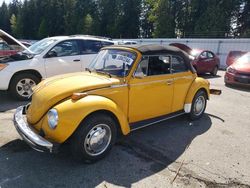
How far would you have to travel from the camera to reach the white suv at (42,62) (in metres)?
7.02

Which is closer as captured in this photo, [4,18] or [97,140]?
[97,140]

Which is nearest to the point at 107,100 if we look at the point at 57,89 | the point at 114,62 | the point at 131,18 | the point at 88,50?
the point at 57,89

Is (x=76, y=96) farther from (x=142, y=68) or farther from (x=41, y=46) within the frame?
(x=41, y=46)

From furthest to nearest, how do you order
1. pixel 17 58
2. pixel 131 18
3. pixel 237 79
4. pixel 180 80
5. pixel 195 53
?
pixel 131 18 < pixel 195 53 < pixel 237 79 < pixel 17 58 < pixel 180 80

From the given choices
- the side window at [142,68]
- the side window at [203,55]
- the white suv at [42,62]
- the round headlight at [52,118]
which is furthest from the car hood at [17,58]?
the side window at [203,55]

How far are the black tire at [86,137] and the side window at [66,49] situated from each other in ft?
14.1

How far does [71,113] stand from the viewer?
362 centimetres

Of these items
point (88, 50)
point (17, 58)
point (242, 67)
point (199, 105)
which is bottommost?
point (199, 105)

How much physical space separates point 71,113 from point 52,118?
0.29m

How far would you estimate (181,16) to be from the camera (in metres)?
48.8

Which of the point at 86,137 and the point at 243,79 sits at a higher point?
the point at 86,137

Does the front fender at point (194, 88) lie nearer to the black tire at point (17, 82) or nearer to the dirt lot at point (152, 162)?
the dirt lot at point (152, 162)

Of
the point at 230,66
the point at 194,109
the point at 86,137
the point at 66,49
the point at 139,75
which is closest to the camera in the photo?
the point at 86,137

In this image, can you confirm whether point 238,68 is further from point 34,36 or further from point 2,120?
point 34,36
